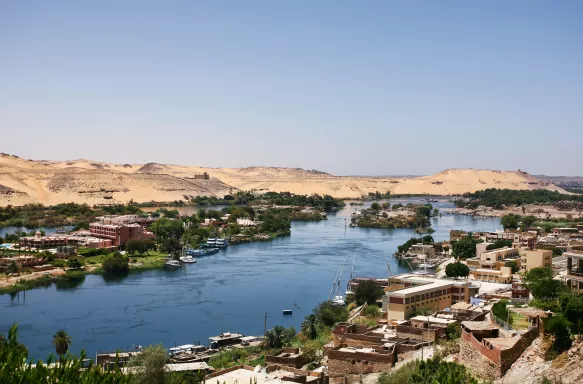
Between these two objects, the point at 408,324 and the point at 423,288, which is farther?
the point at 423,288

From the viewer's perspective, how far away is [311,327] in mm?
12609

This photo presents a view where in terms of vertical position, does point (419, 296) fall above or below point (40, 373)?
below

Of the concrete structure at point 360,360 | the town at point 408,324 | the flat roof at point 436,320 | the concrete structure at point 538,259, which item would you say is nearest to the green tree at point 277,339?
the town at point 408,324

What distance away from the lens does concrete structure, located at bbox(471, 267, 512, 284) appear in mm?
16594

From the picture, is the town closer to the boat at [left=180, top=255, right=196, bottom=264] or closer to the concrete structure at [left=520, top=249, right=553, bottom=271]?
the concrete structure at [left=520, top=249, right=553, bottom=271]

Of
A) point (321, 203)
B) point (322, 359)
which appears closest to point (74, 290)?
point (322, 359)

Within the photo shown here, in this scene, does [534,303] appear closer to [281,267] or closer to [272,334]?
[272,334]

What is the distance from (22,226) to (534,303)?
1112 inches

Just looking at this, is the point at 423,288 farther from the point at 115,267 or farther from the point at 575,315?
the point at 115,267

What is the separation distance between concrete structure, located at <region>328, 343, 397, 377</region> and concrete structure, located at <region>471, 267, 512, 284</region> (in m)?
8.05

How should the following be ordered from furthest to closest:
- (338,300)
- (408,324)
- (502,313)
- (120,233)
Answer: (120,233), (338,300), (408,324), (502,313)

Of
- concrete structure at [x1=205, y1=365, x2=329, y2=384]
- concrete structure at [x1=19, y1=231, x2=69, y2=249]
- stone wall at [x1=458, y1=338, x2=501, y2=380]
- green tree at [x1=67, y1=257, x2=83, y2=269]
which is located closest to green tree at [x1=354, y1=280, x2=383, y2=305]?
concrete structure at [x1=205, y1=365, x2=329, y2=384]

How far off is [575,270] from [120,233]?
19.1 m

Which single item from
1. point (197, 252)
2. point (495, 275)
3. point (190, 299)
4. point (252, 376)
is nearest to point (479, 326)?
point (252, 376)
